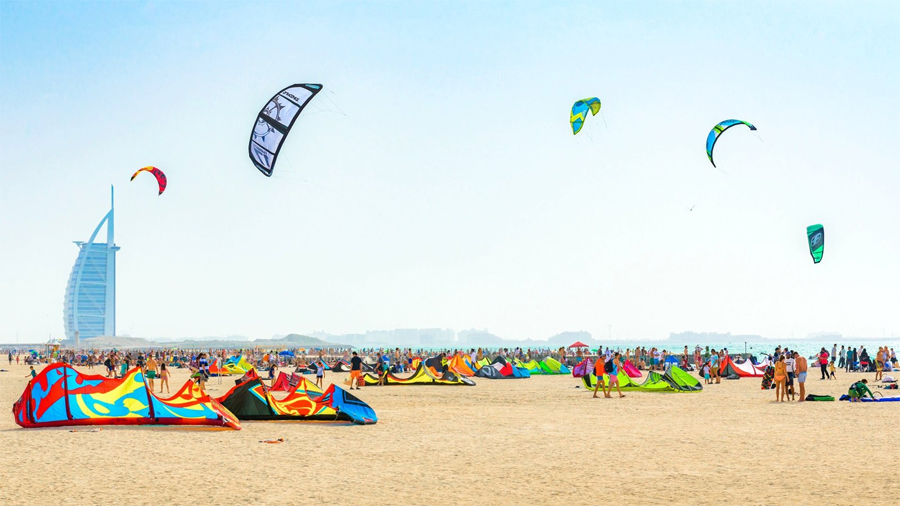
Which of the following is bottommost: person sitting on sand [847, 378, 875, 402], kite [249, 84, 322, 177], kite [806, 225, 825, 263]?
person sitting on sand [847, 378, 875, 402]

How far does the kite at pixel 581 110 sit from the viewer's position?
27234 millimetres

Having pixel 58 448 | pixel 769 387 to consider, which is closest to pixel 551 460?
pixel 58 448

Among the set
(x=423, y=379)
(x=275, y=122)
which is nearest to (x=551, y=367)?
(x=423, y=379)

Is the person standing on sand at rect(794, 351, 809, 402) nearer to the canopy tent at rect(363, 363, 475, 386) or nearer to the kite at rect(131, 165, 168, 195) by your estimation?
the canopy tent at rect(363, 363, 475, 386)

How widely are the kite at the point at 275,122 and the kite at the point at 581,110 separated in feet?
35.2

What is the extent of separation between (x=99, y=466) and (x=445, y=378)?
730 inches

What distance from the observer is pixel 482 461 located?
33.7 feet

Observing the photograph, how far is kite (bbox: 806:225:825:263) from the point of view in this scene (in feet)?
94.4

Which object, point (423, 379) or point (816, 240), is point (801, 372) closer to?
point (816, 240)

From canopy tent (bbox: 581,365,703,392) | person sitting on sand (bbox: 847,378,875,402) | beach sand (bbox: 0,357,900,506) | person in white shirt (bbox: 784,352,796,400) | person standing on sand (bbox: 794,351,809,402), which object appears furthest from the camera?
canopy tent (bbox: 581,365,703,392)

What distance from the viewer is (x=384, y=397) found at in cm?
2166

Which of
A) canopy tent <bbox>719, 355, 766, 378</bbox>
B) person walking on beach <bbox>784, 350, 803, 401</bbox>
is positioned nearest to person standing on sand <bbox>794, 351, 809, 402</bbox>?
person walking on beach <bbox>784, 350, 803, 401</bbox>

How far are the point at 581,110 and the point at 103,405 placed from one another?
1867cm

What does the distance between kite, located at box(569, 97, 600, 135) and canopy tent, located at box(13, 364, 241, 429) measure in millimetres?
17101
